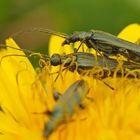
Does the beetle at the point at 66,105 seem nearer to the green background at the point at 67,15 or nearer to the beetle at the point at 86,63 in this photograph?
the beetle at the point at 86,63

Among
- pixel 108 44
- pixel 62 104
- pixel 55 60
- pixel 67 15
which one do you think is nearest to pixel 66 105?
pixel 62 104

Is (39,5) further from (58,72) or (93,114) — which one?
(93,114)

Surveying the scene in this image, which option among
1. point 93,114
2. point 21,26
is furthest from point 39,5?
point 93,114

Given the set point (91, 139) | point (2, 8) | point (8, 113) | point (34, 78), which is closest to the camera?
point (91, 139)

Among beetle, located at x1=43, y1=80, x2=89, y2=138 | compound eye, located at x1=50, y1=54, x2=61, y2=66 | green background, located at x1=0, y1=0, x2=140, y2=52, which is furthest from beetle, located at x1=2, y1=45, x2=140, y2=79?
green background, located at x1=0, y1=0, x2=140, y2=52

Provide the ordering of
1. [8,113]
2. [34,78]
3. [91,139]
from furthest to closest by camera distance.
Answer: [34,78] < [8,113] < [91,139]
